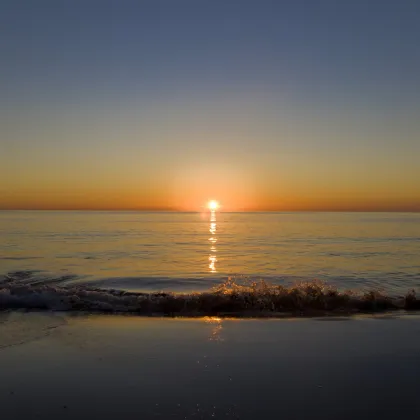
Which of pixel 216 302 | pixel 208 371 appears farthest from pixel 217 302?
pixel 208 371

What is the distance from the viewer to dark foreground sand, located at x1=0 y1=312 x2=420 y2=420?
6172 mm

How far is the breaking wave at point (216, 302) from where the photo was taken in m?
13.7

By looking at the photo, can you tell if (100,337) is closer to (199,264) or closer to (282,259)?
(199,264)

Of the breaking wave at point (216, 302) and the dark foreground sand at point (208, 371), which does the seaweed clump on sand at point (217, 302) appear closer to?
the breaking wave at point (216, 302)

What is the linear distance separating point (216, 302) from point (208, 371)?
679 centimetres

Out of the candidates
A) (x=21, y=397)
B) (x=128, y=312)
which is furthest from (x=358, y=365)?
(x=128, y=312)

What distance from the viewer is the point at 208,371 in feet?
25.1

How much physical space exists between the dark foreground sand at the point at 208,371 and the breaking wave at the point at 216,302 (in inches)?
85.0

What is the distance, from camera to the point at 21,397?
21.4 feet

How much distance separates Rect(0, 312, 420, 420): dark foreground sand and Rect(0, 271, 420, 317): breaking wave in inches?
85.0

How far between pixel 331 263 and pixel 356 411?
20.6 meters

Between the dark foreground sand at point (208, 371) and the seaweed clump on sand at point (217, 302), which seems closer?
the dark foreground sand at point (208, 371)

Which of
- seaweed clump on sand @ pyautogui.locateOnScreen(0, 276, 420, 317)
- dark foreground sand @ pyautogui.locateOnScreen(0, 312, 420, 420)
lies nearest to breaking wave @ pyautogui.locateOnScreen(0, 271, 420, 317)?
seaweed clump on sand @ pyautogui.locateOnScreen(0, 276, 420, 317)

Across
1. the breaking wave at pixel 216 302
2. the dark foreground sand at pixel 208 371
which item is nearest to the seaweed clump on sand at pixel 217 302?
the breaking wave at pixel 216 302
